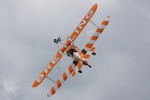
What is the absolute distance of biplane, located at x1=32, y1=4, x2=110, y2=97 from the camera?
80.6 metres

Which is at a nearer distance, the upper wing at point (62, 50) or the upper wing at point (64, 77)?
the upper wing at point (64, 77)

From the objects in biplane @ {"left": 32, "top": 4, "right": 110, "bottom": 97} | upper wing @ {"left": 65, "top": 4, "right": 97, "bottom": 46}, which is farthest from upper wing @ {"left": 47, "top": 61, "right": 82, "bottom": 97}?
upper wing @ {"left": 65, "top": 4, "right": 97, "bottom": 46}

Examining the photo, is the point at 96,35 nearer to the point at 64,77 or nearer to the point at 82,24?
the point at 82,24

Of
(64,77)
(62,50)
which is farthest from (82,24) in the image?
(64,77)

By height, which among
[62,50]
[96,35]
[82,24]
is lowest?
[62,50]

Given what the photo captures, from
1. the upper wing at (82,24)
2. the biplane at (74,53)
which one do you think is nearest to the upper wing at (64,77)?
the biplane at (74,53)

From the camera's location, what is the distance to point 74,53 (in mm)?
82000

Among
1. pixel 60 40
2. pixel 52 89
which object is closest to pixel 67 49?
pixel 60 40

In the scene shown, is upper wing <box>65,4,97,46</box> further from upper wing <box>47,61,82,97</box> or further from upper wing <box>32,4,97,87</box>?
upper wing <box>47,61,82,97</box>

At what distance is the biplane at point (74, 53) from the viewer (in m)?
80.6

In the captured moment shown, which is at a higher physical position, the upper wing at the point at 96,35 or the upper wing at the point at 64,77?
the upper wing at the point at 96,35

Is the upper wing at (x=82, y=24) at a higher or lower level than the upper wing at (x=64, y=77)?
higher

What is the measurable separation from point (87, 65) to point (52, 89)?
31.3 feet

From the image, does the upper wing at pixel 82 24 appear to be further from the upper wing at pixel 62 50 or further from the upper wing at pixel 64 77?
the upper wing at pixel 64 77
